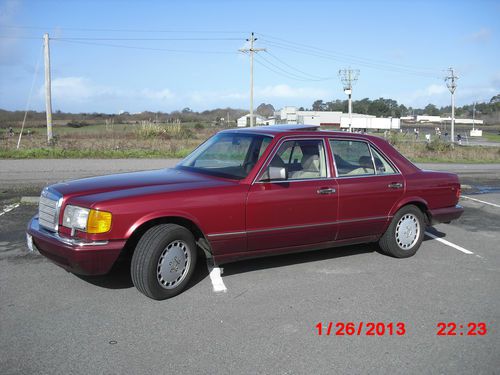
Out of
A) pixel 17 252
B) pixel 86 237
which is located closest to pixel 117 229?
pixel 86 237

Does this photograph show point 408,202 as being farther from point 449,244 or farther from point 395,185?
point 449,244

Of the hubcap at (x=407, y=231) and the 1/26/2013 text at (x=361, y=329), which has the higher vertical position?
the hubcap at (x=407, y=231)

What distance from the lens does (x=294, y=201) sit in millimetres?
5125

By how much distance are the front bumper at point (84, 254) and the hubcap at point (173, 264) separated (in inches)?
16.6

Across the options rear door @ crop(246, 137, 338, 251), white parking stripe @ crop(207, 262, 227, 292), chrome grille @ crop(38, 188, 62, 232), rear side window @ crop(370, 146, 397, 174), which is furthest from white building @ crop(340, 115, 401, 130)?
chrome grille @ crop(38, 188, 62, 232)

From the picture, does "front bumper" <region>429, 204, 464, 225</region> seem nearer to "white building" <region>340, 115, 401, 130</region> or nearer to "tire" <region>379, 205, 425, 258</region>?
"tire" <region>379, 205, 425, 258</region>

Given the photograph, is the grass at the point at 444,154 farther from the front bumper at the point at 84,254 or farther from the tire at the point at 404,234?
the front bumper at the point at 84,254

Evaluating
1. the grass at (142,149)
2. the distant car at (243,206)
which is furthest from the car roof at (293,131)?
the grass at (142,149)

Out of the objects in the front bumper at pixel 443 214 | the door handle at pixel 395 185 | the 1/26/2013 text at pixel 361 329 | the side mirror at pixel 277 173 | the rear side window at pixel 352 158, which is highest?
the rear side window at pixel 352 158

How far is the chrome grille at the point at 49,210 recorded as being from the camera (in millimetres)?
4480

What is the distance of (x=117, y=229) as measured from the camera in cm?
426

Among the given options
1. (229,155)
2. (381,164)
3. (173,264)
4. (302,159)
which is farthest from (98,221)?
(381,164)

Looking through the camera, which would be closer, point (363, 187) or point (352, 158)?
point (363, 187)

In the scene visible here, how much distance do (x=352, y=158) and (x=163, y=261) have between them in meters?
2.66
